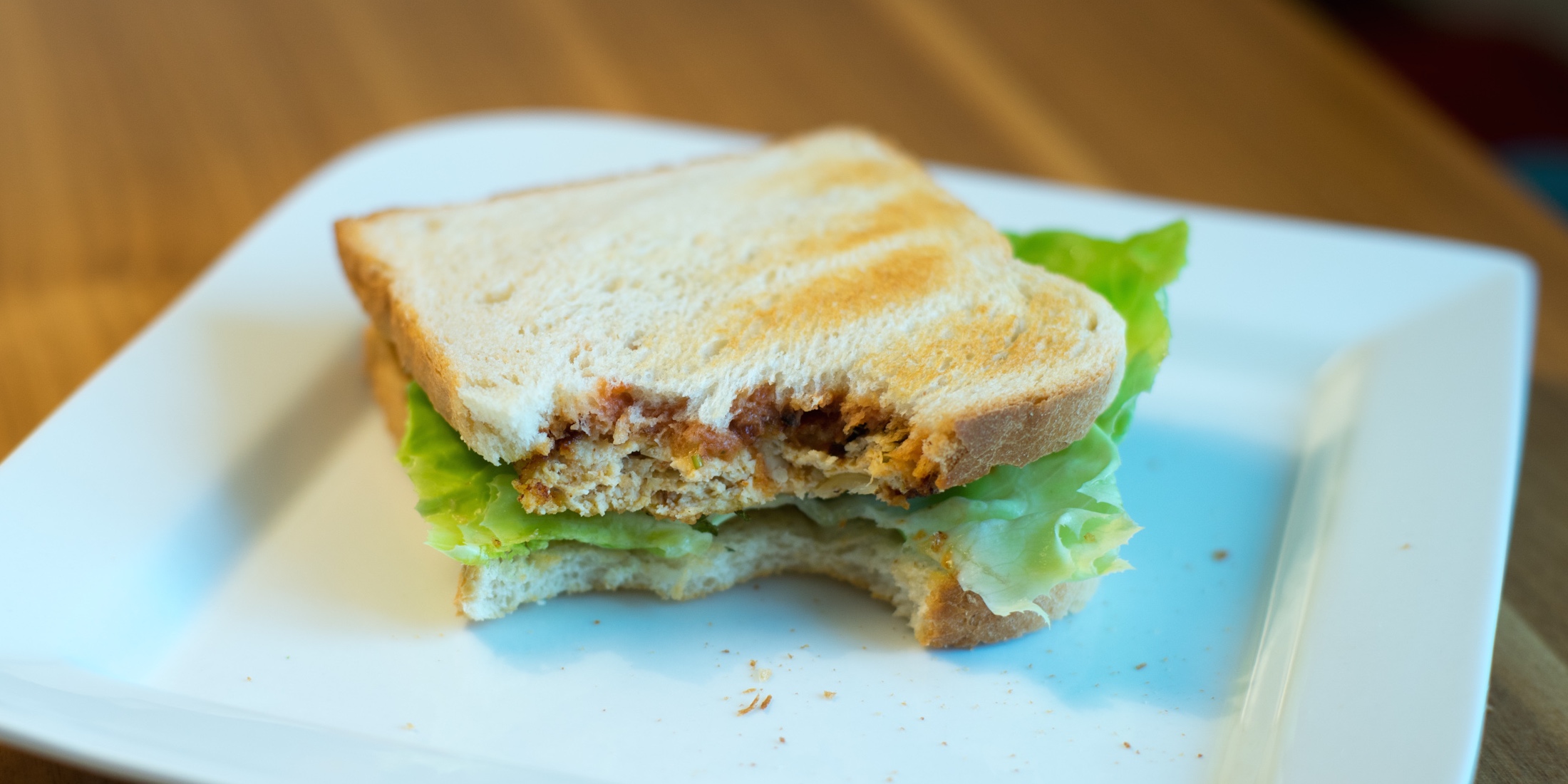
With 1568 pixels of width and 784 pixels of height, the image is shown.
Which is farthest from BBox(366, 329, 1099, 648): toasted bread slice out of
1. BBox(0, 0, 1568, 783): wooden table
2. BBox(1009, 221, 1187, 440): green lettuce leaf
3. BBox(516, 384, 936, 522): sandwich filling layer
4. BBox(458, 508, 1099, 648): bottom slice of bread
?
BBox(0, 0, 1568, 783): wooden table

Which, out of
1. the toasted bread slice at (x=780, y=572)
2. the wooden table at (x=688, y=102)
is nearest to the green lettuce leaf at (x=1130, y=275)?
the toasted bread slice at (x=780, y=572)

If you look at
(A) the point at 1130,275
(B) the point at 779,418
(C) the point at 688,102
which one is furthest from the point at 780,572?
(C) the point at 688,102

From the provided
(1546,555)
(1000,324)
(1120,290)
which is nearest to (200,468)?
(1000,324)

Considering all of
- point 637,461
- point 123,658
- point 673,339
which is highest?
point 673,339

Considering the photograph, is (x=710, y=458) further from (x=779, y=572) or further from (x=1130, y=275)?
(x=1130, y=275)

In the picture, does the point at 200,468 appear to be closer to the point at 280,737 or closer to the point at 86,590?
the point at 86,590

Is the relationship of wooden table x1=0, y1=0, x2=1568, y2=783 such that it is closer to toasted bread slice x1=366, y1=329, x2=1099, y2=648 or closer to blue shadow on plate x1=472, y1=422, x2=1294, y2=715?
blue shadow on plate x1=472, y1=422, x2=1294, y2=715
